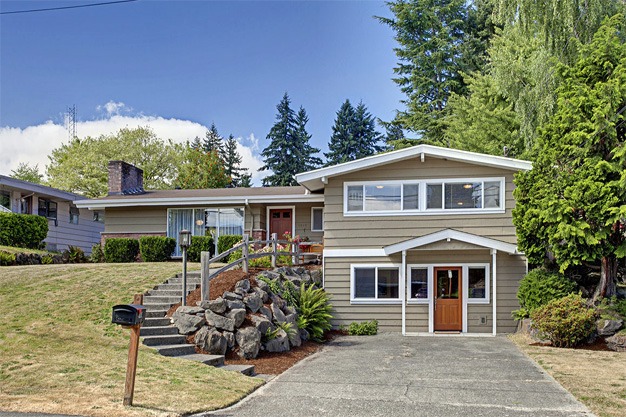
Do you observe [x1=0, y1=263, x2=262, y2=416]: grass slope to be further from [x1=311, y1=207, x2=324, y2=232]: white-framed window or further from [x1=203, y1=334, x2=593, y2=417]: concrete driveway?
[x1=311, y1=207, x2=324, y2=232]: white-framed window

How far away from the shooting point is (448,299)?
16984mm

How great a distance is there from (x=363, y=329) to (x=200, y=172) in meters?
29.9

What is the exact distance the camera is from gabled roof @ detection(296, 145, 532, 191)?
1636 cm

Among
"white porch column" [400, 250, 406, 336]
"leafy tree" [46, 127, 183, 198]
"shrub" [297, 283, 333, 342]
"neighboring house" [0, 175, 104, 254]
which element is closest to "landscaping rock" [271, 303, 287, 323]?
"shrub" [297, 283, 333, 342]

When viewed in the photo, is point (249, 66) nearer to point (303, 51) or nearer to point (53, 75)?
point (303, 51)

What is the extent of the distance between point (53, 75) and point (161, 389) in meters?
22.8

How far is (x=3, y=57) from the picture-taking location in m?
23.9

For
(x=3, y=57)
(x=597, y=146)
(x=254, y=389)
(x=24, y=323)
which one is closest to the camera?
(x=254, y=389)

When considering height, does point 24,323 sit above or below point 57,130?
below

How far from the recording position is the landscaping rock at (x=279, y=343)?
12.4 meters

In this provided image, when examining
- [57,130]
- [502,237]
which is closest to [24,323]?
[502,237]

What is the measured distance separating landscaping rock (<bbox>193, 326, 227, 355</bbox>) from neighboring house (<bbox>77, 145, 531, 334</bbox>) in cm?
644

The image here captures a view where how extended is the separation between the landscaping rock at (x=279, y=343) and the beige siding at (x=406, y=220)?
5133 millimetres

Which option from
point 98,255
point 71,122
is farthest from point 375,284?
point 71,122
